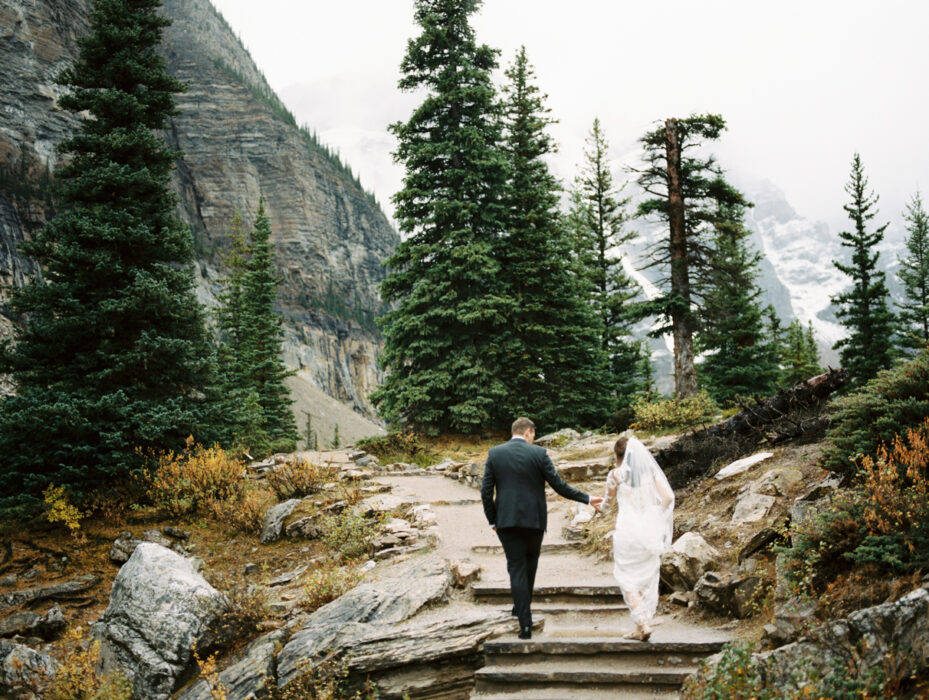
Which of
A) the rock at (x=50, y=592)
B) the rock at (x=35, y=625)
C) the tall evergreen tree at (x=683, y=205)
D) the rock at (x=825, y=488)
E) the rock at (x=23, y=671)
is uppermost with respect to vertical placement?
the tall evergreen tree at (x=683, y=205)

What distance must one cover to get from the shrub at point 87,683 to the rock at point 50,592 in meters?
1.95

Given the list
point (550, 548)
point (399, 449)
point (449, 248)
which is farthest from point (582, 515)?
point (449, 248)

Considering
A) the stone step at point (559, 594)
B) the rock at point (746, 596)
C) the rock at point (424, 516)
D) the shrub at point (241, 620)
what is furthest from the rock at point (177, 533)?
the rock at point (746, 596)

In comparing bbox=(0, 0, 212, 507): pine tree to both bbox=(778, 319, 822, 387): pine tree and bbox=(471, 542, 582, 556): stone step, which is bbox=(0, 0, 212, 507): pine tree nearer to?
bbox=(471, 542, 582, 556): stone step

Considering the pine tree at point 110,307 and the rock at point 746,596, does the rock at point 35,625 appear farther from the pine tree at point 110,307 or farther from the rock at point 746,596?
the rock at point 746,596

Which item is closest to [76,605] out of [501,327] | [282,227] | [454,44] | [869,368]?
[501,327]

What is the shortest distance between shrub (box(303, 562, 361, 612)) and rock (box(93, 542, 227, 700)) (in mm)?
1126

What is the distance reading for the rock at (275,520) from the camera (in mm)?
10375

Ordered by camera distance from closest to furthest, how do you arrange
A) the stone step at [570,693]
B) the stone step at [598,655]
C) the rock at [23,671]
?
1. the stone step at [570,693]
2. the stone step at [598,655]
3. the rock at [23,671]

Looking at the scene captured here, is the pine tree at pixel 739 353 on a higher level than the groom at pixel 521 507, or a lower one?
higher

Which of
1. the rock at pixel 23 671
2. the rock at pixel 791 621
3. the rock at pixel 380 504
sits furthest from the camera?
the rock at pixel 380 504

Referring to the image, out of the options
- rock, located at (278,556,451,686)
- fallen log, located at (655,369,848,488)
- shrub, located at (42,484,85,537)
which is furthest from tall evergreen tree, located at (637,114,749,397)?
shrub, located at (42,484,85,537)

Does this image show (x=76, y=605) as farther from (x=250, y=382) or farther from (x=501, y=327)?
(x=250, y=382)

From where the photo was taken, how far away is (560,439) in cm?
1802
